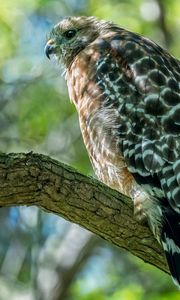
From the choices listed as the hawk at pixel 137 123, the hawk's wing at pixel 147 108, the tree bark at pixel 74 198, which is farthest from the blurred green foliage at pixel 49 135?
the tree bark at pixel 74 198

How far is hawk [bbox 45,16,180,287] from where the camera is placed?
22.0ft

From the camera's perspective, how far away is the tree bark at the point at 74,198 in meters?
6.02

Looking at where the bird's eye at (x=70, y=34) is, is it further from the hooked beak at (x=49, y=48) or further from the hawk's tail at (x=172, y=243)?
the hawk's tail at (x=172, y=243)

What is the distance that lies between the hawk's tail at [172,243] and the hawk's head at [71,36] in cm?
211

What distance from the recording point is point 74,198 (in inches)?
246

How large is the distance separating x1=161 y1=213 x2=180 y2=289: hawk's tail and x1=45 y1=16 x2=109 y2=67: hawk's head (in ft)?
6.92

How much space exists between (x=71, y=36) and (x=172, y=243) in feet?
8.56

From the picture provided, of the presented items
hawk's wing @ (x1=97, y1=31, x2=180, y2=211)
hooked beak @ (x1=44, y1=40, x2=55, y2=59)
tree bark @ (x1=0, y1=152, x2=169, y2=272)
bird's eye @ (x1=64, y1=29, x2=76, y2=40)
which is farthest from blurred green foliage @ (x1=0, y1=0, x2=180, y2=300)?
tree bark @ (x1=0, y1=152, x2=169, y2=272)

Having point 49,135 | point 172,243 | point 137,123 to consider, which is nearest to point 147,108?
point 137,123

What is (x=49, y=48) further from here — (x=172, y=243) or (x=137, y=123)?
(x=172, y=243)

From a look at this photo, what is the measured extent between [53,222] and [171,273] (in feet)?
19.9

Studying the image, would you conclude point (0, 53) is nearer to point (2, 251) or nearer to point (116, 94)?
point (2, 251)

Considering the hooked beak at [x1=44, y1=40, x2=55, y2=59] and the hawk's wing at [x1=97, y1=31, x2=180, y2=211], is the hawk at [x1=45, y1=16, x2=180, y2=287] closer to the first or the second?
the hawk's wing at [x1=97, y1=31, x2=180, y2=211]

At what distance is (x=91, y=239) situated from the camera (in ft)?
32.3
